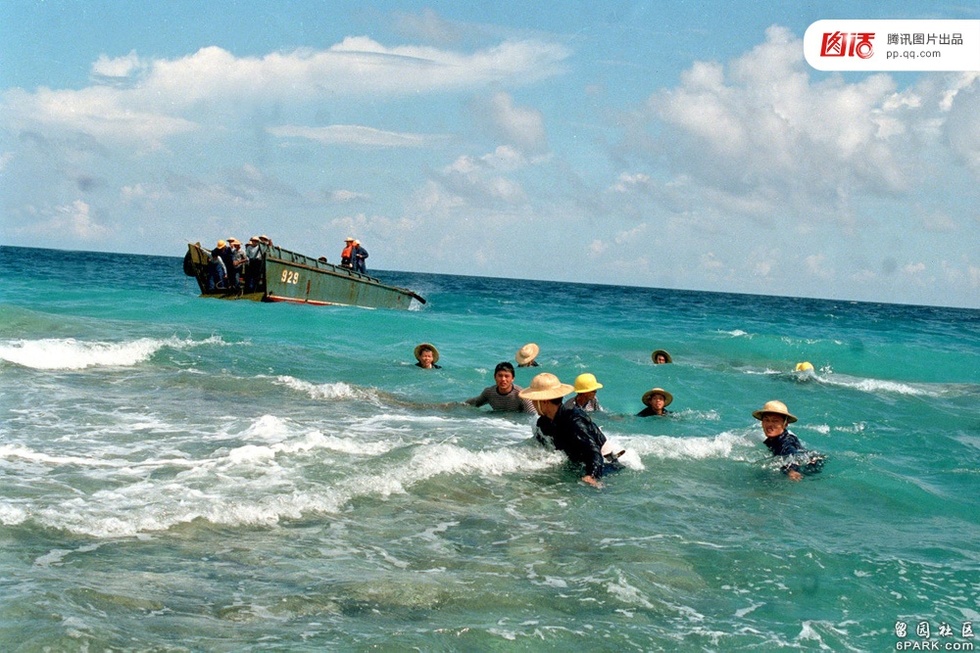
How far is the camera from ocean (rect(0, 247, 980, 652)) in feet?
16.5

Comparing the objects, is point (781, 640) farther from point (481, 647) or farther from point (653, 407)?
point (653, 407)

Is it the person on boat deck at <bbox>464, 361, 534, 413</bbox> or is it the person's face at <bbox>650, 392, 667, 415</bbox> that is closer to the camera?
the person on boat deck at <bbox>464, 361, 534, 413</bbox>

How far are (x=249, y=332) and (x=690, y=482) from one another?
1820 centimetres

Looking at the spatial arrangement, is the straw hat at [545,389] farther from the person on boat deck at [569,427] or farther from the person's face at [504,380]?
the person's face at [504,380]

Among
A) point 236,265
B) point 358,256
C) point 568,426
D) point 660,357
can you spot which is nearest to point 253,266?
point 236,265

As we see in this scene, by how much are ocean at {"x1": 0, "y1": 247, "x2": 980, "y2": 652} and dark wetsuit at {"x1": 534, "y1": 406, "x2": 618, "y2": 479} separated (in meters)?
0.29

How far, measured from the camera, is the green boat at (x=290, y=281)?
27.6 metres

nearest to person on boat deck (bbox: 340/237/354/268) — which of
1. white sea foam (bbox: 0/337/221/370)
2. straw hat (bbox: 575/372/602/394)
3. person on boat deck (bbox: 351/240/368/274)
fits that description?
person on boat deck (bbox: 351/240/368/274)

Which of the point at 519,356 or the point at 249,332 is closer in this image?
the point at 519,356

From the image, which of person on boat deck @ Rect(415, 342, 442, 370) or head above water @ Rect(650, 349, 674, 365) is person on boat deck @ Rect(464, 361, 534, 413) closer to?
person on boat deck @ Rect(415, 342, 442, 370)

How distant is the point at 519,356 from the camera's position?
14.4 m

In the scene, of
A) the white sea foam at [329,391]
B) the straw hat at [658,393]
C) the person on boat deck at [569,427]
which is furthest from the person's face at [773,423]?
the white sea foam at [329,391]

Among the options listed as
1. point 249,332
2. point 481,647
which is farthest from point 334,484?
point 249,332

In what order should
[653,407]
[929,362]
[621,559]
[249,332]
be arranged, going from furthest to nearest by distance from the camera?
[929,362] → [249,332] → [653,407] → [621,559]
